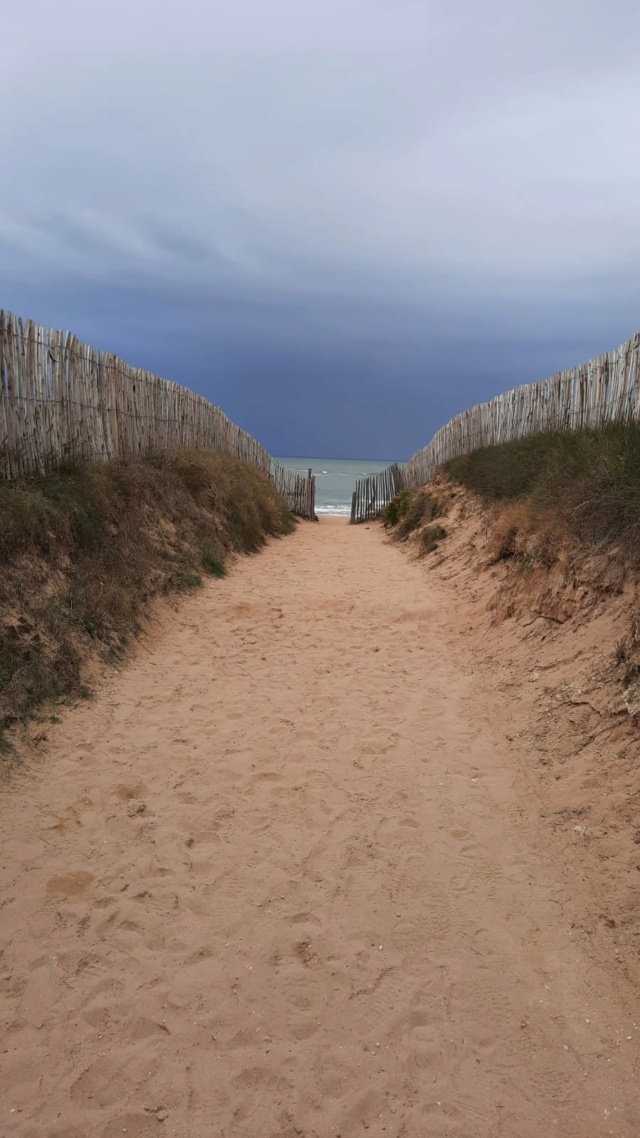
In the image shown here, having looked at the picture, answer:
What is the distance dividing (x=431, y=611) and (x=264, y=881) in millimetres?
4651

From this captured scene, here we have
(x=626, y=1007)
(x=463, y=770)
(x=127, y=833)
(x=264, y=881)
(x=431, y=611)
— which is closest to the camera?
(x=626, y=1007)

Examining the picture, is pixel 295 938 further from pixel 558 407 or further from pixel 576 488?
pixel 558 407

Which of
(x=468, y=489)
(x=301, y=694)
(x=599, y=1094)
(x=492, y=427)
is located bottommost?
(x=599, y=1094)

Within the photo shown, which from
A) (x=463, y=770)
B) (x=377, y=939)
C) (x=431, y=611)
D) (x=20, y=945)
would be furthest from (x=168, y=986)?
(x=431, y=611)

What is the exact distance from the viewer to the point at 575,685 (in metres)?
4.32

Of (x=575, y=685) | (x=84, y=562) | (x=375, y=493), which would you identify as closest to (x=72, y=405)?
(x=84, y=562)

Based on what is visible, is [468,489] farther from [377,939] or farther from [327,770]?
[377,939]

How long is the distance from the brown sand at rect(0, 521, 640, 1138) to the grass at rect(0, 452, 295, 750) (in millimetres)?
511

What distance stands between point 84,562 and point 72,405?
6.73ft

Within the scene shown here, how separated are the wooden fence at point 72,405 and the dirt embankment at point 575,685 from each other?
442 cm

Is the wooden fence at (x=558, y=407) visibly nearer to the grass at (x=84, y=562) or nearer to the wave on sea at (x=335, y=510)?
the grass at (x=84, y=562)

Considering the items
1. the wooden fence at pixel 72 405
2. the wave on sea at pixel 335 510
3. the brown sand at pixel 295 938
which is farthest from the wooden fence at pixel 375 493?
the brown sand at pixel 295 938

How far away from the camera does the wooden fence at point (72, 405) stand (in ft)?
19.6

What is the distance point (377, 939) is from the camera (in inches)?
105
